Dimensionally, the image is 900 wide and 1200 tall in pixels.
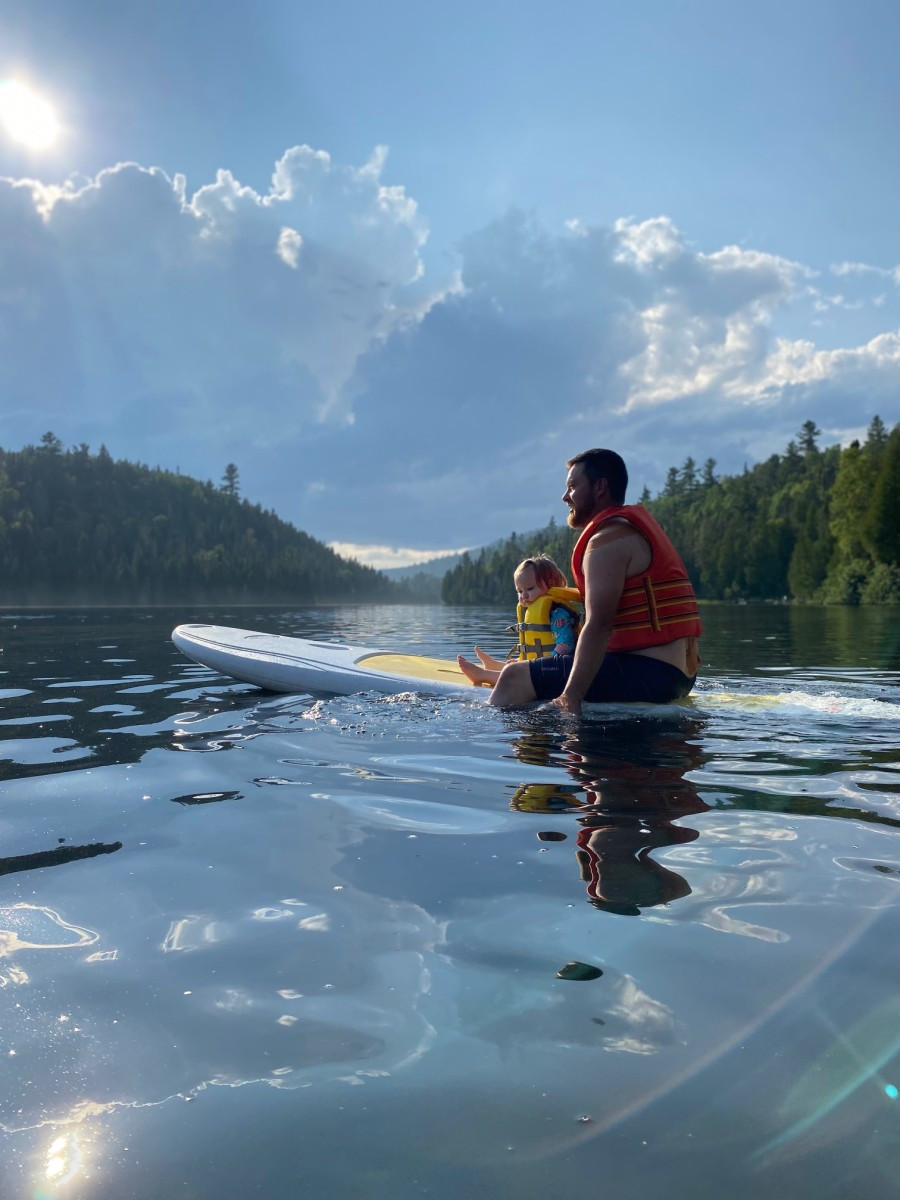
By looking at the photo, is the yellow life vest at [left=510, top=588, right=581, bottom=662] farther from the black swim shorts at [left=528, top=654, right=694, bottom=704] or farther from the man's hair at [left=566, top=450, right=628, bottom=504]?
the man's hair at [left=566, top=450, right=628, bottom=504]

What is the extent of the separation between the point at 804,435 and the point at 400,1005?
142295mm

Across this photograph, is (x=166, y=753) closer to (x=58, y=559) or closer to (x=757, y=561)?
(x=757, y=561)

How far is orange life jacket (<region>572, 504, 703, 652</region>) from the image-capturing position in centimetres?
585

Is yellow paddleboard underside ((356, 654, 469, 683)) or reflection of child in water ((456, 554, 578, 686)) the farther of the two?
yellow paddleboard underside ((356, 654, 469, 683))

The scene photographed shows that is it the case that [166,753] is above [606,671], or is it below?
below

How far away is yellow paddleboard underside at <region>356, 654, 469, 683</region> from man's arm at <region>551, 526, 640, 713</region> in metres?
2.35

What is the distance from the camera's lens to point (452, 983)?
6.77ft

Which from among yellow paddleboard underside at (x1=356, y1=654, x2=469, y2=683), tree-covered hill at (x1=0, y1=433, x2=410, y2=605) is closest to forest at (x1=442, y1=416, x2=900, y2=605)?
yellow paddleboard underside at (x1=356, y1=654, x2=469, y2=683)

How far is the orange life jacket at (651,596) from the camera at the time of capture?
230 inches

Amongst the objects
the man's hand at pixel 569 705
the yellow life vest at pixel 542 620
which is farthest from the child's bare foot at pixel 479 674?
the man's hand at pixel 569 705

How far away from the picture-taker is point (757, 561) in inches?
3718

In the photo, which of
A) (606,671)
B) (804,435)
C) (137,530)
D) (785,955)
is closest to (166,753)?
(606,671)

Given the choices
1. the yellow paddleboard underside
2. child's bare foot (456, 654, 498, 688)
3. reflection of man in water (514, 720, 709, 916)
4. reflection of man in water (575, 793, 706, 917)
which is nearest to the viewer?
reflection of man in water (575, 793, 706, 917)

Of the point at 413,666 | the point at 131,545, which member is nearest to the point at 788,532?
the point at 413,666
